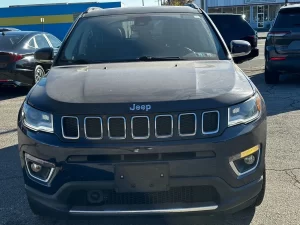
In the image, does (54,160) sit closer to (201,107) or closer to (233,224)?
(201,107)

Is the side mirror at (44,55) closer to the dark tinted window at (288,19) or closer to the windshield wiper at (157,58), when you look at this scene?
the windshield wiper at (157,58)

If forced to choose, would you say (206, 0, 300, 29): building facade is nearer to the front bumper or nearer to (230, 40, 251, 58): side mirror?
(230, 40, 251, 58): side mirror

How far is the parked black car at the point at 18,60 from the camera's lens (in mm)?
9172

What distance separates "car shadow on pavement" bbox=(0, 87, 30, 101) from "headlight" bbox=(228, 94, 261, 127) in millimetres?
7585

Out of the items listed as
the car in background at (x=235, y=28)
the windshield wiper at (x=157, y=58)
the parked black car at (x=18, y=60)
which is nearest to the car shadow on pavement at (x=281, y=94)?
the car in background at (x=235, y=28)

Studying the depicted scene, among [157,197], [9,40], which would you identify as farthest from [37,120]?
[9,40]

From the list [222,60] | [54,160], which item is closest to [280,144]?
[222,60]

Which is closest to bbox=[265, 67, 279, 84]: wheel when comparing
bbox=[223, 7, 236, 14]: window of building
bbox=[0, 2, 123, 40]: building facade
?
bbox=[0, 2, 123, 40]: building facade

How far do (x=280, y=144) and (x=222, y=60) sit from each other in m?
2.00

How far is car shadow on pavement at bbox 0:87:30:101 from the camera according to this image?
9696 mm

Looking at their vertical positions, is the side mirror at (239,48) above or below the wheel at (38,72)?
above

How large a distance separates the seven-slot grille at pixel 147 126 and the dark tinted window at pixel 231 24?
840 centimetres

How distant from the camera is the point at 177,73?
130 inches

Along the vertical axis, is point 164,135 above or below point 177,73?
below
